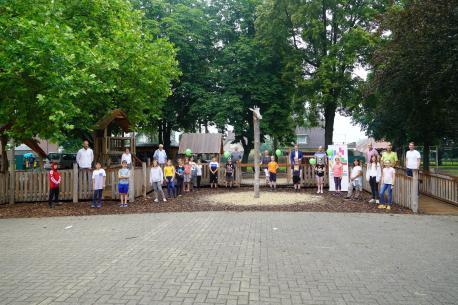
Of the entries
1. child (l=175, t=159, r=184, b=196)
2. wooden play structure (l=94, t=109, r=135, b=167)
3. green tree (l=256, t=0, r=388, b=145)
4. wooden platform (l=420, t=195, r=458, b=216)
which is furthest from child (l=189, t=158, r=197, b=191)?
green tree (l=256, t=0, r=388, b=145)

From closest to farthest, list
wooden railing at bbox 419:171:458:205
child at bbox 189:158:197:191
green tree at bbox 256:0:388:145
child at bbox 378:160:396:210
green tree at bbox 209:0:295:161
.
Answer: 1. child at bbox 378:160:396:210
2. wooden railing at bbox 419:171:458:205
3. child at bbox 189:158:197:191
4. green tree at bbox 256:0:388:145
5. green tree at bbox 209:0:295:161

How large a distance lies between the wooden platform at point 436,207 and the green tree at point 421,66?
279 cm

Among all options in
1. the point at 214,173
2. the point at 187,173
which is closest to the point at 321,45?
Answer: the point at 214,173

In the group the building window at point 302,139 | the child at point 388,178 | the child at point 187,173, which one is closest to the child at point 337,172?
the child at point 388,178

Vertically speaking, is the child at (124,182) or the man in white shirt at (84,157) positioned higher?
the man in white shirt at (84,157)

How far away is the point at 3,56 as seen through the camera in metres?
11.5

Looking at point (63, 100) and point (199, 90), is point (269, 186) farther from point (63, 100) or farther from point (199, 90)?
point (199, 90)

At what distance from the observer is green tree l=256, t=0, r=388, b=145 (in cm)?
2595

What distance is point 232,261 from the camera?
627 centimetres

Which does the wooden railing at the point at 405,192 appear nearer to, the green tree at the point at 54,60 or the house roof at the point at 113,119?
the green tree at the point at 54,60

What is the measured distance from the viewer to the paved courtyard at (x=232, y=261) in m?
4.79

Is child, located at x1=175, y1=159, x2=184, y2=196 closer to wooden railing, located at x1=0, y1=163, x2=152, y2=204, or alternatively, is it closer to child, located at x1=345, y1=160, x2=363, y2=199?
wooden railing, located at x1=0, y1=163, x2=152, y2=204

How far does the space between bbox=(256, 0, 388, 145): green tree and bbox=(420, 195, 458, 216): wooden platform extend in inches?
499

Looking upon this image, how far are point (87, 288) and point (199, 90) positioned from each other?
86.2 feet
